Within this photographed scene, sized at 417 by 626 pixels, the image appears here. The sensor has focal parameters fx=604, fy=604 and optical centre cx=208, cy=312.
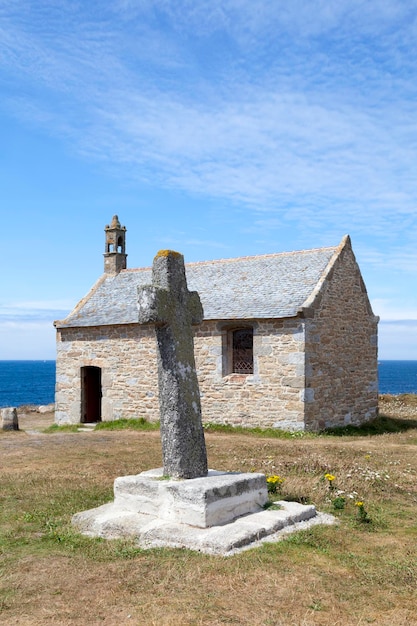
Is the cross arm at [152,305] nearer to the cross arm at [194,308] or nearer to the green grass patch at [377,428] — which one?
the cross arm at [194,308]

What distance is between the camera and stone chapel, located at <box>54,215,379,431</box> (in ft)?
54.9

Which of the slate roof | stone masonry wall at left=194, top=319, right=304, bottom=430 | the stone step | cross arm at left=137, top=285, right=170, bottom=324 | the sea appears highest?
the slate roof

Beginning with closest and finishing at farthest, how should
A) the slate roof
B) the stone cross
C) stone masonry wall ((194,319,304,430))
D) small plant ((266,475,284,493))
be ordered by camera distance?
the stone cross, small plant ((266,475,284,493)), stone masonry wall ((194,319,304,430)), the slate roof

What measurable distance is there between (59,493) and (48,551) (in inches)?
97.6

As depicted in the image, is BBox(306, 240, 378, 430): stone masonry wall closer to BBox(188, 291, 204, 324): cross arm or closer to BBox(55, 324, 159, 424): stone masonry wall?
BBox(55, 324, 159, 424): stone masonry wall

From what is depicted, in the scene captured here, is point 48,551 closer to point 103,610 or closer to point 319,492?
point 103,610

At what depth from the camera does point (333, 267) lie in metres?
17.8

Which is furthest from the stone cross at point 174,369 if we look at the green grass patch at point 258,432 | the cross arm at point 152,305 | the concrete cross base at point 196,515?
the green grass patch at point 258,432

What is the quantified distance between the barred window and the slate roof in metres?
0.79

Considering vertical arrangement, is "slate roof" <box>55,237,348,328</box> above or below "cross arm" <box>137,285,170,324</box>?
above

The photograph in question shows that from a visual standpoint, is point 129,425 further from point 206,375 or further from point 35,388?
point 35,388

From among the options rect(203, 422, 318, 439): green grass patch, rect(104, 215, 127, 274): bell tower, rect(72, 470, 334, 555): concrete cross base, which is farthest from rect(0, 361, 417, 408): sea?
rect(72, 470, 334, 555): concrete cross base

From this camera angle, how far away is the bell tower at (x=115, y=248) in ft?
75.0

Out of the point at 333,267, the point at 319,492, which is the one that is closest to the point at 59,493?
the point at 319,492
